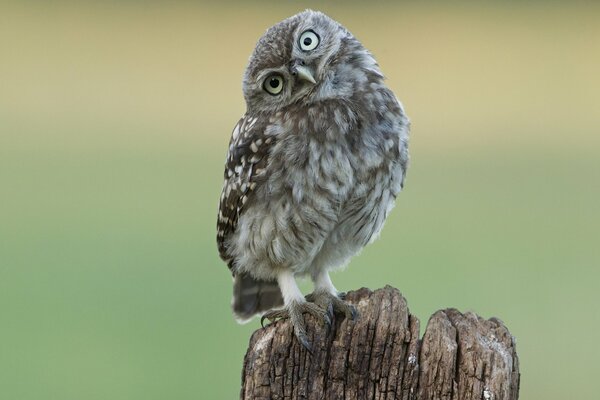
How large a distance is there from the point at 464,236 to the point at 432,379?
8.08 metres

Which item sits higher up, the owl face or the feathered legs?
the owl face

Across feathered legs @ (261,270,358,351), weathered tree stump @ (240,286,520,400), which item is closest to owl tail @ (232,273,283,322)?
feathered legs @ (261,270,358,351)

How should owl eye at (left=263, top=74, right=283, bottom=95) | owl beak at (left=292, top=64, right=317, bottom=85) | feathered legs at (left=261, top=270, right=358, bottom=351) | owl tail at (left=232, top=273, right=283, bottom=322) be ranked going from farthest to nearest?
owl tail at (left=232, top=273, right=283, bottom=322) → owl eye at (left=263, top=74, right=283, bottom=95) → owl beak at (left=292, top=64, right=317, bottom=85) → feathered legs at (left=261, top=270, right=358, bottom=351)

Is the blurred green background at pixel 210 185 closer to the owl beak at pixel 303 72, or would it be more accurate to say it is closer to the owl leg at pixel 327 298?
the owl leg at pixel 327 298

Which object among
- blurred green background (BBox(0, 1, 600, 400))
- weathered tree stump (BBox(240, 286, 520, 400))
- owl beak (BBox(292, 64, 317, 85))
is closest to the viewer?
weathered tree stump (BBox(240, 286, 520, 400))

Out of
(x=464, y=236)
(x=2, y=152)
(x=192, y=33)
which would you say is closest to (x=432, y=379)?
(x=464, y=236)

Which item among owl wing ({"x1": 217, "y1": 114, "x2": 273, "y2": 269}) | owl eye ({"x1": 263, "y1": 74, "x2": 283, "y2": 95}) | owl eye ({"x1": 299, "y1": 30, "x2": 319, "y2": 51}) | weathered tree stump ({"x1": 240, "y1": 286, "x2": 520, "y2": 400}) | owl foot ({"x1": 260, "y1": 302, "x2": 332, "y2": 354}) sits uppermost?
owl eye ({"x1": 299, "y1": 30, "x2": 319, "y2": 51})

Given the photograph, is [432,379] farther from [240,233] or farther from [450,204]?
[450,204]

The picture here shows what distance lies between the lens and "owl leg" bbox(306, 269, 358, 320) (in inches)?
165

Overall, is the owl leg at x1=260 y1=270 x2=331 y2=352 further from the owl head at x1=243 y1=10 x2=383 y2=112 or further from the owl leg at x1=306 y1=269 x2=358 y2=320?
the owl head at x1=243 y1=10 x2=383 y2=112

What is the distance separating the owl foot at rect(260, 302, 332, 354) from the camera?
391 centimetres

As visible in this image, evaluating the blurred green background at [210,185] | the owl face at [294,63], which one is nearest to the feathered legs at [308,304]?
the owl face at [294,63]

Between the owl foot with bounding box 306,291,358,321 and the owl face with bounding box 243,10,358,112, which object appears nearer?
the owl foot with bounding box 306,291,358,321

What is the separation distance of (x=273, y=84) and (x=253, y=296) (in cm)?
117
